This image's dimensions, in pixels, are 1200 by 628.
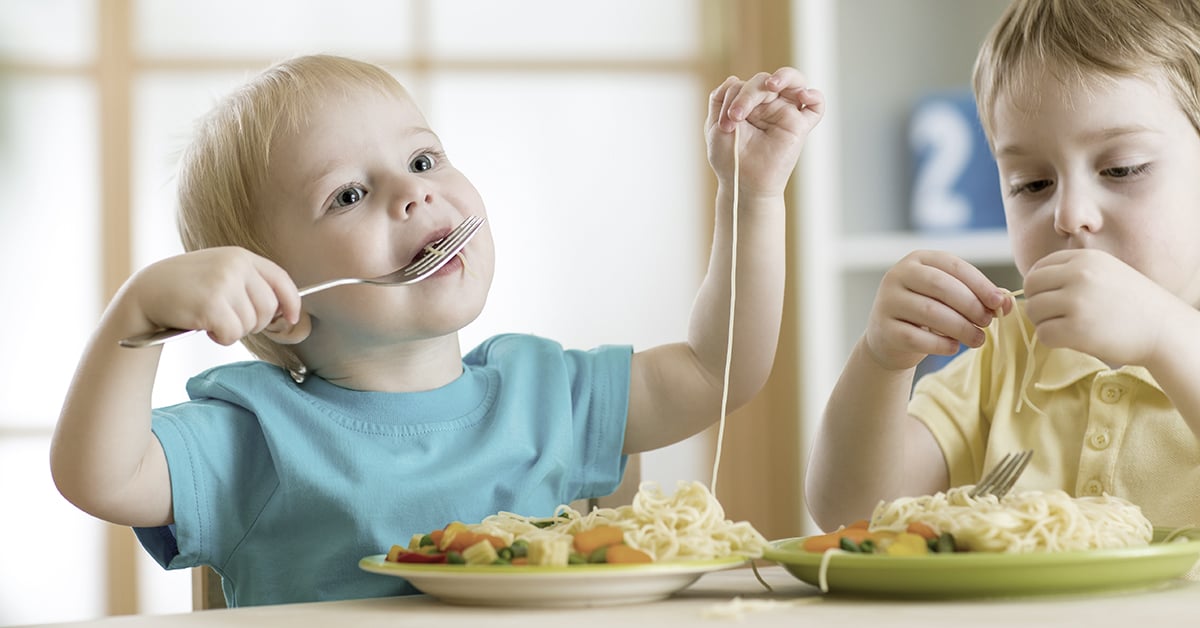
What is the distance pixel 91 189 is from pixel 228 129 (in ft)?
7.02

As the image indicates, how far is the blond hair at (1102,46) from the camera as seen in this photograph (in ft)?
3.88

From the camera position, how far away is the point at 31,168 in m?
3.17

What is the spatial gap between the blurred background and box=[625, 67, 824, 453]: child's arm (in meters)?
1.72

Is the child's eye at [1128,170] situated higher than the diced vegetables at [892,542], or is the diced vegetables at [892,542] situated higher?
the child's eye at [1128,170]

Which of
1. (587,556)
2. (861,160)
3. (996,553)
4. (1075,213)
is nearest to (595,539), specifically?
(587,556)

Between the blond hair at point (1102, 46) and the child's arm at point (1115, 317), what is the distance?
0.30 metres

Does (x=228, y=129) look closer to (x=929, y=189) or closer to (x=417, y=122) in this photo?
(x=417, y=122)

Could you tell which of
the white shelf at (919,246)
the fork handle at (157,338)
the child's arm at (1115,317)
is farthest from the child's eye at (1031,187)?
the white shelf at (919,246)

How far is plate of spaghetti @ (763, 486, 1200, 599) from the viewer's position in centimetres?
71

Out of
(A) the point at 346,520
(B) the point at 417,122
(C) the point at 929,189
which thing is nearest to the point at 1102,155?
(B) the point at 417,122

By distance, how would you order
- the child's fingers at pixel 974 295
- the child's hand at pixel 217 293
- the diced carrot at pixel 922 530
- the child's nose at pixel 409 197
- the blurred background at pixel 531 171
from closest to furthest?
the diced carrot at pixel 922 530 → the child's hand at pixel 217 293 → the child's fingers at pixel 974 295 → the child's nose at pixel 409 197 → the blurred background at pixel 531 171

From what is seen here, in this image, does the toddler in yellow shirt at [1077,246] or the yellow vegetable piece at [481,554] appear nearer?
the yellow vegetable piece at [481,554]

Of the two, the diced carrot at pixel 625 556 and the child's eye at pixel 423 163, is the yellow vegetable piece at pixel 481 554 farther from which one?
the child's eye at pixel 423 163

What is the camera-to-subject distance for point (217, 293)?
88cm
